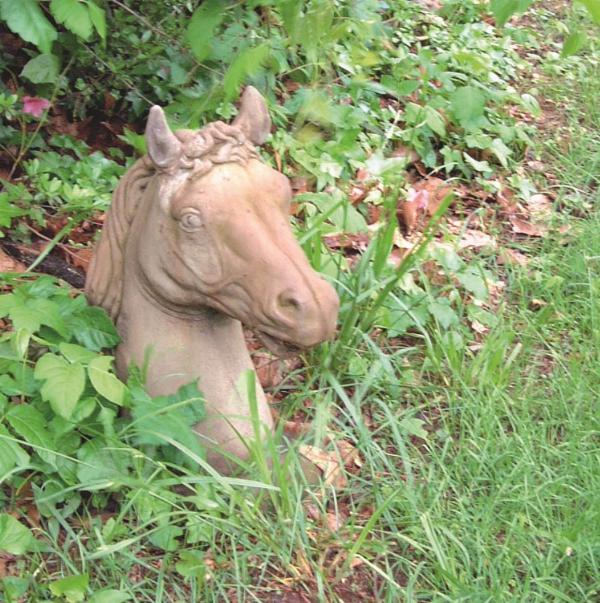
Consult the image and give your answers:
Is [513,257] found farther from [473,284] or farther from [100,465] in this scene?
[100,465]

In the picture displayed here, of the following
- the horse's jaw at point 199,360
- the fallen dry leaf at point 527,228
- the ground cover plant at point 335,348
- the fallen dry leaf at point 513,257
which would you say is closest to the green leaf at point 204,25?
the ground cover plant at point 335,348

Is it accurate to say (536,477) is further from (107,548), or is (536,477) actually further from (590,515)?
(107,548)

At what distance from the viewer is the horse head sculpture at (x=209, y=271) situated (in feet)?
6.97

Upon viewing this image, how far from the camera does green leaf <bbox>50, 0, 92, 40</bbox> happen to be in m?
2.47

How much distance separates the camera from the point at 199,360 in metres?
2.38

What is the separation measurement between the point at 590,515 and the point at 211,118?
2074mm

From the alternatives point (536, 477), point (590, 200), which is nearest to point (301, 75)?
point (590, 200)

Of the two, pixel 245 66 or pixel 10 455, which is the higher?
pixel 245 66

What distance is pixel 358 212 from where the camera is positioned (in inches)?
148

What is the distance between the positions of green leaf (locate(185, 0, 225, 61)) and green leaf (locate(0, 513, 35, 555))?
1.41 m

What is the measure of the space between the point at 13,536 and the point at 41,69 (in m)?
1.81

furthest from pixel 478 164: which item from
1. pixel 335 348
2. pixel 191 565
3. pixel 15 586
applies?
pixel 15 586

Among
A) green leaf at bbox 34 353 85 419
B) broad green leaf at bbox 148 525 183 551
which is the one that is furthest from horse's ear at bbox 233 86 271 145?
broad green leaf at bbox 148 525 183 551

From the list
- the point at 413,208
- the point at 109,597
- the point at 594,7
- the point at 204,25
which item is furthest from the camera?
the point at 413,208
